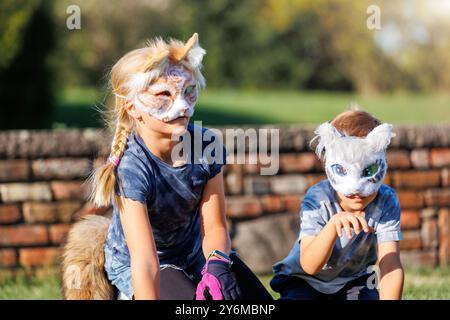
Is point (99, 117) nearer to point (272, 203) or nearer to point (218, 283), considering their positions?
point (272, 203)

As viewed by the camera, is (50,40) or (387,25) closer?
(50,40)

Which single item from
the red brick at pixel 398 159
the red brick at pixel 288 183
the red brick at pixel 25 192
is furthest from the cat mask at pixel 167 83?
the red brick at pixel 398 159

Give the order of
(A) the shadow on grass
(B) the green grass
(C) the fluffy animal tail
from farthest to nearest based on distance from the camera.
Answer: (B) the green grass → (A) the shadow on grass → (C) the fluffy animal tail

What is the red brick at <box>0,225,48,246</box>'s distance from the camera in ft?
16.7

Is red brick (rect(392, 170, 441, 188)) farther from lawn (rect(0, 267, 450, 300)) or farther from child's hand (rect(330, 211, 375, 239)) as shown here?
child's hand (rect(330, 211, 375, 239))

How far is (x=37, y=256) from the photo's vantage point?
16.9ft

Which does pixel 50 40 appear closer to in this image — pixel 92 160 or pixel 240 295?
pixel 92 160

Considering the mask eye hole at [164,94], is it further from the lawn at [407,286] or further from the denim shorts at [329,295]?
the lawn at [407,286]

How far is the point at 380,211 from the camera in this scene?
309 centimetres

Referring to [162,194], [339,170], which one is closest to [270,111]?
[162,194]

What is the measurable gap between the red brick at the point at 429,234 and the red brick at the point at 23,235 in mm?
2739

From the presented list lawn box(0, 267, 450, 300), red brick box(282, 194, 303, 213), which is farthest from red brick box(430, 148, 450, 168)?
red brick box(282, 194, 303, 213)
